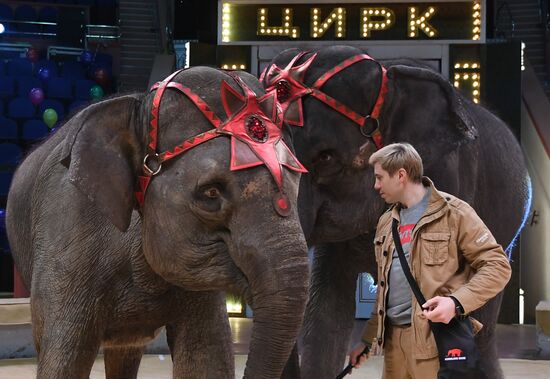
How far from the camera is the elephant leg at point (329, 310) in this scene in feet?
14.8

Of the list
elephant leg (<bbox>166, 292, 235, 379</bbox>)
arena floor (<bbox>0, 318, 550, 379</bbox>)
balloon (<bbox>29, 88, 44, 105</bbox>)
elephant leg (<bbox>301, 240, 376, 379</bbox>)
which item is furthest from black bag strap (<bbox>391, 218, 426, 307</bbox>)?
balloon (<bbox>29, 88, 44, 105</bbox>)

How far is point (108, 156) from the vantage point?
321 centimetres

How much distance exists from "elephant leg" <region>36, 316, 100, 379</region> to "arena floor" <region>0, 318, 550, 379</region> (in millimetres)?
3371

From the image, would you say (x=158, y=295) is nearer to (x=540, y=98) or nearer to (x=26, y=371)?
(x=26, y=371)

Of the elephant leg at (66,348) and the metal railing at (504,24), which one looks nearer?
the elephant leg at (66,348)

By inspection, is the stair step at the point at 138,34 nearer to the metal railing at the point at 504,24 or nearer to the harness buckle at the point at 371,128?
the metal railing at the point at 504,24

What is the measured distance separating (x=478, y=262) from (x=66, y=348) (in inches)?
48.2

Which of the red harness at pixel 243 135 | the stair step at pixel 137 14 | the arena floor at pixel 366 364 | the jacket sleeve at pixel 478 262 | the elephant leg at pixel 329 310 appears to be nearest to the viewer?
the red harness at pixel 243 135

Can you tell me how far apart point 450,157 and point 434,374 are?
4.00ft

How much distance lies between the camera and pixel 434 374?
3250 millimetres

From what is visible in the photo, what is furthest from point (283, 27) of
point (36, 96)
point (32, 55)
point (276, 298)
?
point (32, 55)

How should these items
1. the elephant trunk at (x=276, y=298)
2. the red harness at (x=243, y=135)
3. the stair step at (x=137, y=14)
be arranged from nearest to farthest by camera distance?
the elephant trunk at (x=276, y=298), the red harness at (x=243, y=135), the stair step at (x=137, y=14)

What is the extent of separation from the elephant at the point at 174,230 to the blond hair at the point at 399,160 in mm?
279

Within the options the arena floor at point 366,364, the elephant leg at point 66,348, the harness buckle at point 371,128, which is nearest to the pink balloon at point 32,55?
the arena floor at point 366,364
